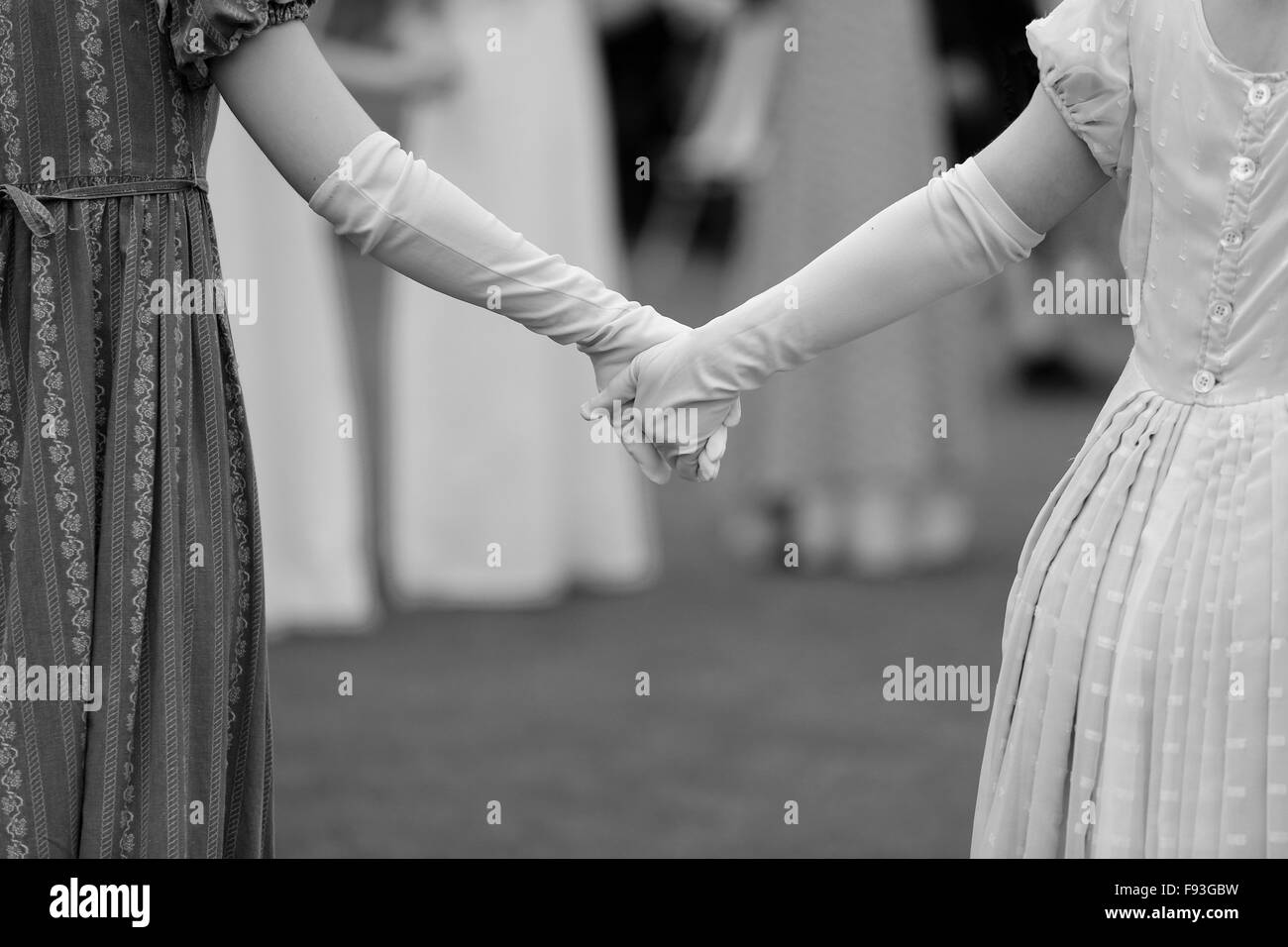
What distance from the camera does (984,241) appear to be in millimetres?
2031

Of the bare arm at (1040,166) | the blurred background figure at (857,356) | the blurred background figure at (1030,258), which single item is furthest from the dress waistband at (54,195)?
the blurred background figure at (1030,258)

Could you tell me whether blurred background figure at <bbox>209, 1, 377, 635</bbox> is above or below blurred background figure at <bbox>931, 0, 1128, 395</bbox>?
below

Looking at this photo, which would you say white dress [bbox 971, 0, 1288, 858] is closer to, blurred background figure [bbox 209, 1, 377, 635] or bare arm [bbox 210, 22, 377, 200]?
bare arm [bbox 210, 22, 377, 200]

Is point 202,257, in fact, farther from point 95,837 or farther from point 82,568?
point 95,837

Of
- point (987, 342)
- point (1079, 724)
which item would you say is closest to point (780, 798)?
point (1079, 724)

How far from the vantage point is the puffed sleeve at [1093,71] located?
1.85 metres

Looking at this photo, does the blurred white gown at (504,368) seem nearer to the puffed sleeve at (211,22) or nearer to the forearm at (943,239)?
the forearm at (943,239)

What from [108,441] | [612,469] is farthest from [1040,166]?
[612,469]

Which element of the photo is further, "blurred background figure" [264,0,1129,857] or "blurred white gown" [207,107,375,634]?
"blurred white gown" [207,107,375,634]

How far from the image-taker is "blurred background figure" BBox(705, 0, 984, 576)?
5.67 meters

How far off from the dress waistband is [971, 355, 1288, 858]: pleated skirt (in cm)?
107

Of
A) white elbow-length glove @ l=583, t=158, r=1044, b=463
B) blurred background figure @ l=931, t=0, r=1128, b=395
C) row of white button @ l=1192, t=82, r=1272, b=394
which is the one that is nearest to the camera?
row of white button @ l=1192, t=82, r=1272, b=394

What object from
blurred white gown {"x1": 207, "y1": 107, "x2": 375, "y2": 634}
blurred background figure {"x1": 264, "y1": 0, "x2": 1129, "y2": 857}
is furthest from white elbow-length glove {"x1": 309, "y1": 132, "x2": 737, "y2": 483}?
blurred white gown {"x1": 207, "y1": 107, "x2": 375, "y2": 634}

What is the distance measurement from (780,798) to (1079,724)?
2.09 m
